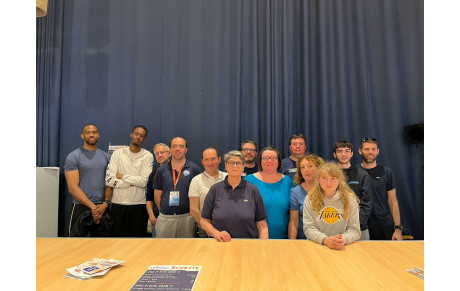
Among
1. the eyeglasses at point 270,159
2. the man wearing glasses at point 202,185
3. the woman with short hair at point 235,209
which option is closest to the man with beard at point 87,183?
the man wearing glasses at point 202,185

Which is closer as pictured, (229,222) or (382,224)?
(229,222)

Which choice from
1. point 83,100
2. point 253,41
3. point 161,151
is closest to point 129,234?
point 161,151

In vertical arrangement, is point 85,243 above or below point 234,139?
below

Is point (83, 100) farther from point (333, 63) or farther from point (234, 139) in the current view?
point (333, 63)

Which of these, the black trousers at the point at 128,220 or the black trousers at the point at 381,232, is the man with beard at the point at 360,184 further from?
the black trousers at the point at 128,220

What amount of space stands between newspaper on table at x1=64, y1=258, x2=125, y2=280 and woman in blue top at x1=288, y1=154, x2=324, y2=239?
1.40 metres

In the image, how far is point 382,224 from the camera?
3158 mm

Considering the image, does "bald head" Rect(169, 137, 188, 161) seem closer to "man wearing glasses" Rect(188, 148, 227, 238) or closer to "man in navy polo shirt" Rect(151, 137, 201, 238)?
"man in navy polo shirt" Rect(151, 137, 201, 238)

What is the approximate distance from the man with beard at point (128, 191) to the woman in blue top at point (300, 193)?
68.7 inches

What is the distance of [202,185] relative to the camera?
2854 mm

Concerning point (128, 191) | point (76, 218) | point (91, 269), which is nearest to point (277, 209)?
point (91, 269)

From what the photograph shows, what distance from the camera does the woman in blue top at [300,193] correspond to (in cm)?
249

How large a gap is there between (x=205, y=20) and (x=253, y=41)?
0.76m

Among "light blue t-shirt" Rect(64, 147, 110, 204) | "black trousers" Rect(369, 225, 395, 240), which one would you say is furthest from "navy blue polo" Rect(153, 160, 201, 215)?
"black trousers" Rect(369, 225, 395, 240)
